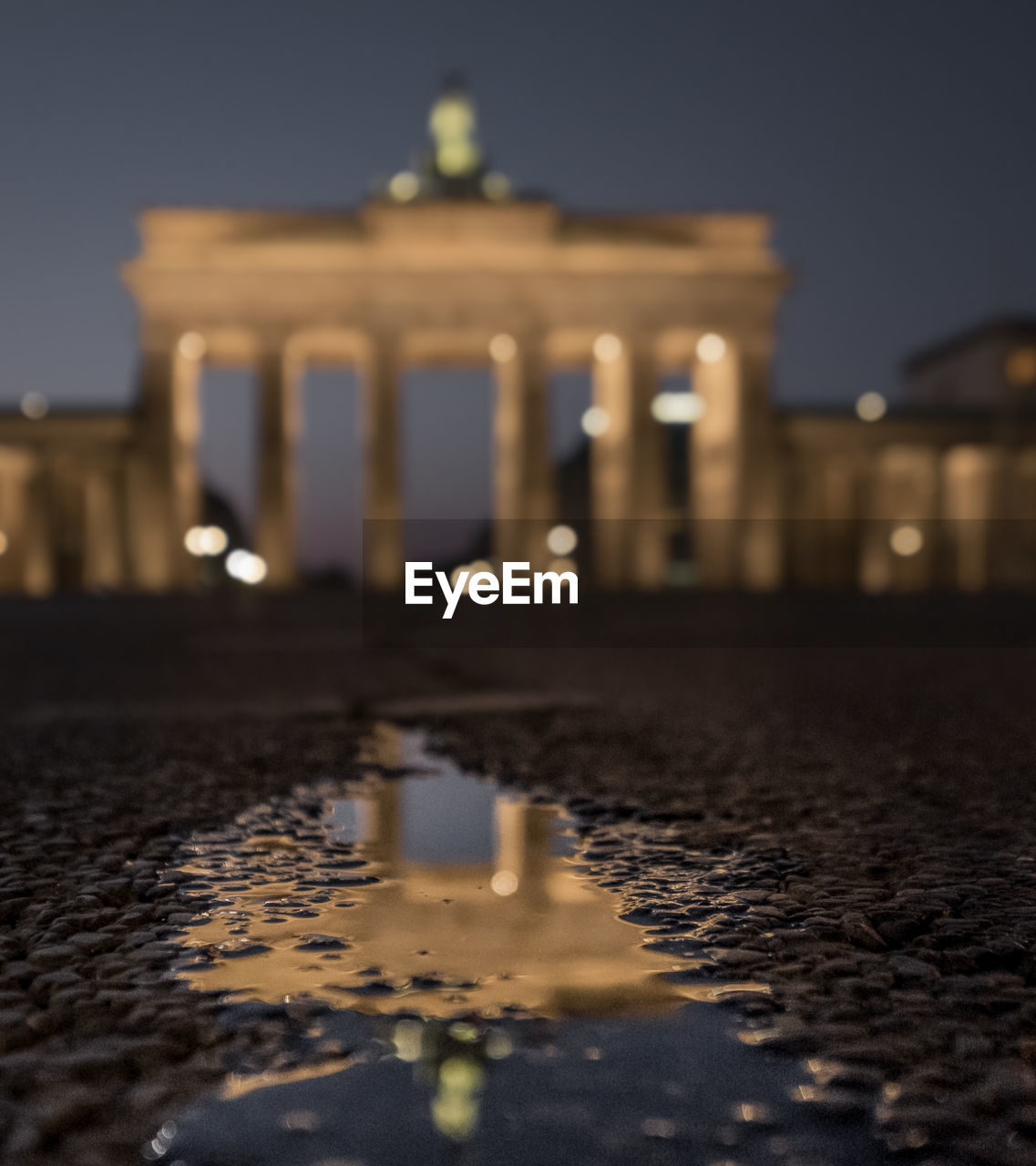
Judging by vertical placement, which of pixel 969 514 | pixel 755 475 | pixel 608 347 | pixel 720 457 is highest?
pixel 608 347

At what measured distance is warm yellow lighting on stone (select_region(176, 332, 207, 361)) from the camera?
4603cm

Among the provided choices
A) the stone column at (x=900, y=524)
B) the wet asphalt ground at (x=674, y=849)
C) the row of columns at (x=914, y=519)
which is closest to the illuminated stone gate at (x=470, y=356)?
the row of columns at (x=914, y=519)

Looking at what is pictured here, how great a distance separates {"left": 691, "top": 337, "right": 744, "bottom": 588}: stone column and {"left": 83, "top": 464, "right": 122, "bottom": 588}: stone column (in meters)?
21.9

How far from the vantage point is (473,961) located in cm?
183

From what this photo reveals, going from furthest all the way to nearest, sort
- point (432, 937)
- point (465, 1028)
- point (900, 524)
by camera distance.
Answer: point (900, 524) → point (432, 937) → point (465, 1028)

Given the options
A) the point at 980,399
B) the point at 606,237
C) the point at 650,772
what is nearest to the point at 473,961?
the point at 650,772

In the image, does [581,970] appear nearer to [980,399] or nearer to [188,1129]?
[188,1129]

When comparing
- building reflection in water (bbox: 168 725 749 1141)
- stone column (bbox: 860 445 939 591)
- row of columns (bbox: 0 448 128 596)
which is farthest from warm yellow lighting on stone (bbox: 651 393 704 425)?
building reflection in water (bbox: 168 725 749 1141)

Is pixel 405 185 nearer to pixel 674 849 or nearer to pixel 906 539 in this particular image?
pixel 906 539

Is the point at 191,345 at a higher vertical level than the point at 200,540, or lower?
higher

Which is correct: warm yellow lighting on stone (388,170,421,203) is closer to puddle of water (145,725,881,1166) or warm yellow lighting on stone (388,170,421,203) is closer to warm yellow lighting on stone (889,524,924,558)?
warm yellow lighting on stone (889,524,924,558)

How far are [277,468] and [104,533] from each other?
307 inches

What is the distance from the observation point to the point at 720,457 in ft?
160

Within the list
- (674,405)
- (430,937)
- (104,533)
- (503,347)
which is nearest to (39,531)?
(104,533)
